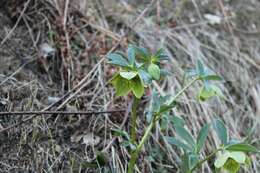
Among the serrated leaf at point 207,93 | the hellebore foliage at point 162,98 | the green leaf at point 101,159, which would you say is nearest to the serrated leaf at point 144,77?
the hellebore foliage at point 162,98

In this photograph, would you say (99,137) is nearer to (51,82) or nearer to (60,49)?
(51,82)

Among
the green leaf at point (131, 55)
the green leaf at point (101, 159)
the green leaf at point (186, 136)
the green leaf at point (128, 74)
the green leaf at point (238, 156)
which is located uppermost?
the green leaf at point (131, 55)

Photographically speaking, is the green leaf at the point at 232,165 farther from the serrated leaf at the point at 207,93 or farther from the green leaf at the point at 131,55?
the green leaf at the point at 131,55

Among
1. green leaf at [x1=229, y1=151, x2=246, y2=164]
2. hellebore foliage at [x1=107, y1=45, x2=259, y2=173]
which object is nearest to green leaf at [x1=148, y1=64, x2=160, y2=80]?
hellebore foliage at [x1=107, y1=45, x2=259, y2=173]

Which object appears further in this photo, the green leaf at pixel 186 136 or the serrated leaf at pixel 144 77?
the green leaf at pixel 186 136

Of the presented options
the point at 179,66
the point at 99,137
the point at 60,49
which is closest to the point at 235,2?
the point at 179,66
